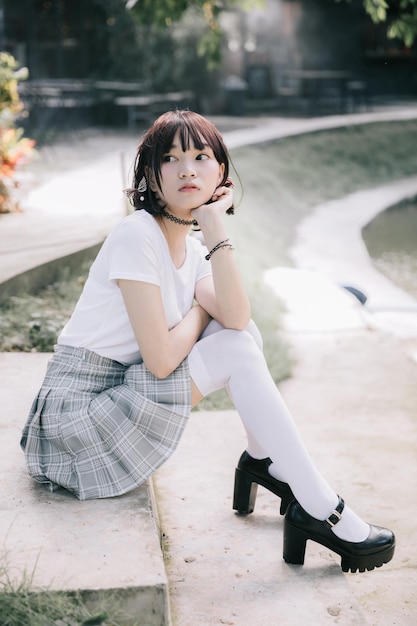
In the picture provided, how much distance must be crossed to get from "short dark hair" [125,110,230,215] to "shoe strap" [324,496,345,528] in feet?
2.90

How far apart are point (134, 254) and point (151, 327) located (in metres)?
0.19

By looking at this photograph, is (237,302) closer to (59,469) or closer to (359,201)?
(59,469)

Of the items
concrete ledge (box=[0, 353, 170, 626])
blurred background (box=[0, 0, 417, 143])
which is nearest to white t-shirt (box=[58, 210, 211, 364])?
concrete ledge (box=[0, 353, 170, 626])

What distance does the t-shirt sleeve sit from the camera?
6.97ft

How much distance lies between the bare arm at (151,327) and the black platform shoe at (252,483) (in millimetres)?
456

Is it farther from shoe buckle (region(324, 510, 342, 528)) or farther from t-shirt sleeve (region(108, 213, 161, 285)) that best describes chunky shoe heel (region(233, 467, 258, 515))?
t-shirt sleeve (region(108, 213, 161, 285))

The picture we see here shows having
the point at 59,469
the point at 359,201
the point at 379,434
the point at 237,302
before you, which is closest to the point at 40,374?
the point at 59,469

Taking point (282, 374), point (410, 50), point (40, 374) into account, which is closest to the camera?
point (40, 374)

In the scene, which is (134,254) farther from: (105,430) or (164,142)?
(105,430)

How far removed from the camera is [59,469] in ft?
7.18

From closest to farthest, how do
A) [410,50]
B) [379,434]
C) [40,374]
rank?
[40,374] < [379,434] < [410,50]

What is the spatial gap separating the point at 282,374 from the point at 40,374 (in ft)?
5.86

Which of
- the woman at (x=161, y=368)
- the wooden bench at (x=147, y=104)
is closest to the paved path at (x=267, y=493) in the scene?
the woman at (x=161, y=368)

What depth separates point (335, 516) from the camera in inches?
84.9
